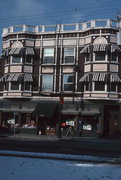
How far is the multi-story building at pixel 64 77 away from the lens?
3394 centimetres

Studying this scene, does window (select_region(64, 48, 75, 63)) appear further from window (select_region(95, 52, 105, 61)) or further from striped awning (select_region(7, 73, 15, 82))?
striped awning (select_region(7, 73, 15, 82))

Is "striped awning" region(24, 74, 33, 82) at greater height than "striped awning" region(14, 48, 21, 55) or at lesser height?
lesser

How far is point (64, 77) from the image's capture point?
35969 millimetres

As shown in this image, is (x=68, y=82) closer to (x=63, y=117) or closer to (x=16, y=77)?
(x=63, y=117)

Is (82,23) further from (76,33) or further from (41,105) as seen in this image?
(41,105)

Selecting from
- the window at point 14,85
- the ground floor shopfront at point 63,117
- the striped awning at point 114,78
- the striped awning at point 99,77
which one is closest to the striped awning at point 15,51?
the window at point 14,85

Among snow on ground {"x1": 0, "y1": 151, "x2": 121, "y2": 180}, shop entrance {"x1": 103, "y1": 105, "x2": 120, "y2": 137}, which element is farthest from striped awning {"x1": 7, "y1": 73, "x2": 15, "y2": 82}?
snow on ground {"x1": 0, "y1": 151, "x2": 121, "y2": 180}

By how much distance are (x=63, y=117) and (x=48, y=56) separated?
708 centimetres

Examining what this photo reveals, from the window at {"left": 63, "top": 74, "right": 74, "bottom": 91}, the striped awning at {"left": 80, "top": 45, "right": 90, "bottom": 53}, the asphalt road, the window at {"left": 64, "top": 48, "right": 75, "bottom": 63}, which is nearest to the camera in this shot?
the asphalt road

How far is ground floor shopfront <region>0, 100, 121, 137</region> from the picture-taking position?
3412 cm

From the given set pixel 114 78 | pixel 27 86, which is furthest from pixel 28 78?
pixel 114 78

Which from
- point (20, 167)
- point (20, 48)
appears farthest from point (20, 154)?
point (20, 48)

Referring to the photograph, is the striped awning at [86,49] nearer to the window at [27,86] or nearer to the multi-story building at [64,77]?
the multi-story building at [64,77]

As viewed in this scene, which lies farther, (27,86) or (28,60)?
(28,60)
